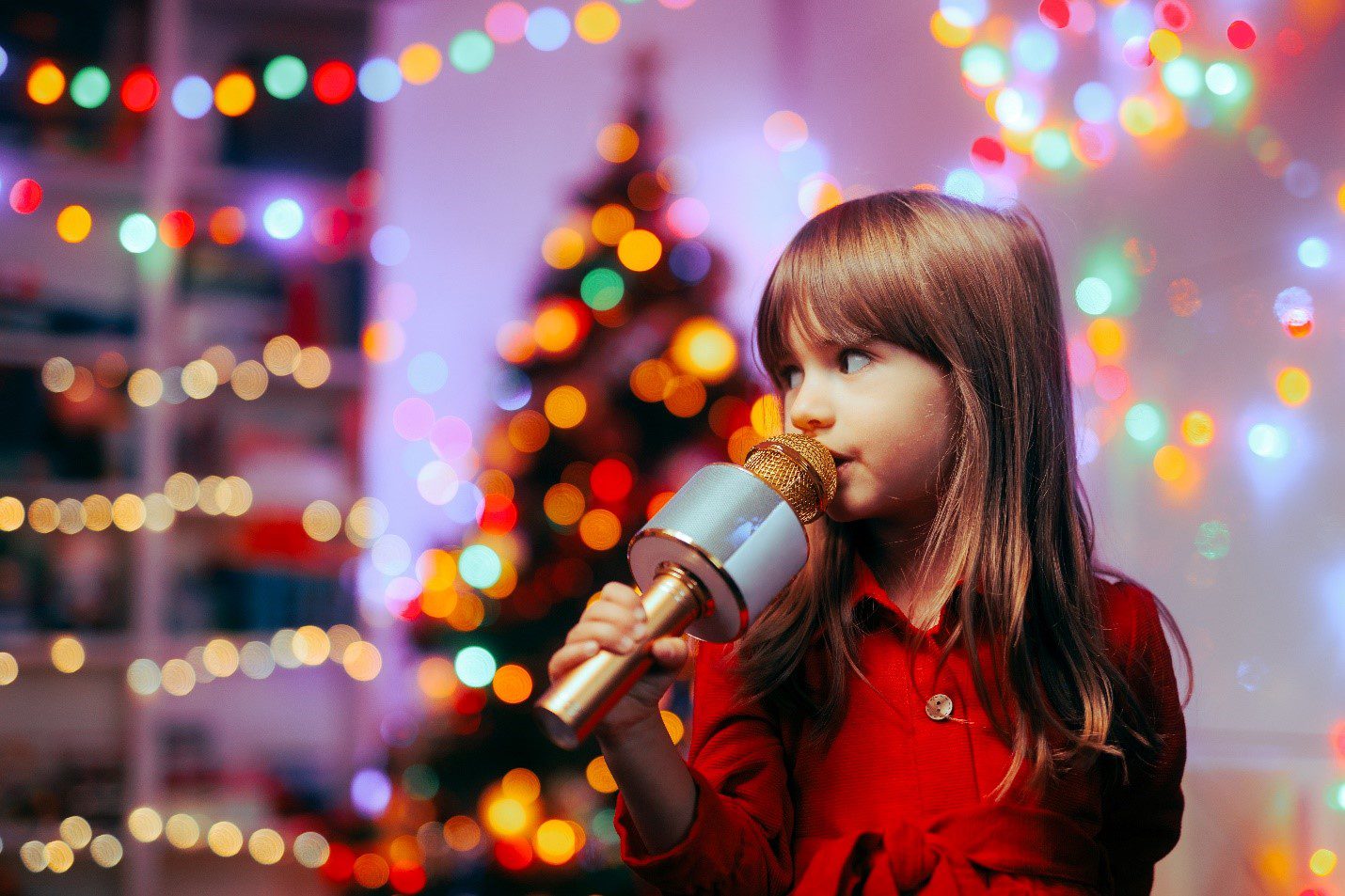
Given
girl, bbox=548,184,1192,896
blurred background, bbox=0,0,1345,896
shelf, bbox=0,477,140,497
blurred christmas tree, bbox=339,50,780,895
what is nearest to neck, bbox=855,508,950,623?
girl, bbox=548,184,1192,896

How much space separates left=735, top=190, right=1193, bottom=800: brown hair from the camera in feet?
2.53

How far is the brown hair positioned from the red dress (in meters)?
0.02

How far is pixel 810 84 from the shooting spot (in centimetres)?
264

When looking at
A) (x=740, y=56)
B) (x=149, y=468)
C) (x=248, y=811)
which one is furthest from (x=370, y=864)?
(x=740, y=56)

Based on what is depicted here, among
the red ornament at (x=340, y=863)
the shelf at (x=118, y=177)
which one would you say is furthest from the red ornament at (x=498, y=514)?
the shelf at (x=118, y=177)

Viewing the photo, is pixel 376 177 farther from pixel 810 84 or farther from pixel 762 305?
pixel 762 305

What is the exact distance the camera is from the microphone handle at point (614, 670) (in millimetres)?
530

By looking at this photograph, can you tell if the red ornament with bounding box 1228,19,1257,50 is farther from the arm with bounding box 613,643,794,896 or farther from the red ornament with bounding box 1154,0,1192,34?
the arm with bounding box 613,643,794,896

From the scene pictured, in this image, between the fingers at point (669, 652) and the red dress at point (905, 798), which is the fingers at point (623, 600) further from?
the red dress at point (905, 798)

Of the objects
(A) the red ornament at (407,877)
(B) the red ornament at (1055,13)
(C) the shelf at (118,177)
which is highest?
(B) the red ornament at (1055,13)

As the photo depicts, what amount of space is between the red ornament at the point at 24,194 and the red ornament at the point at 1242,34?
2.47 metres

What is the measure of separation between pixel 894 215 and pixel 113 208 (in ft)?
7.89

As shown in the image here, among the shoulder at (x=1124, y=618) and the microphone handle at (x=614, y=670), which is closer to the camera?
the microphone handle at (x=614, y=670)

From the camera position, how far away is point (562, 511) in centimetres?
210
